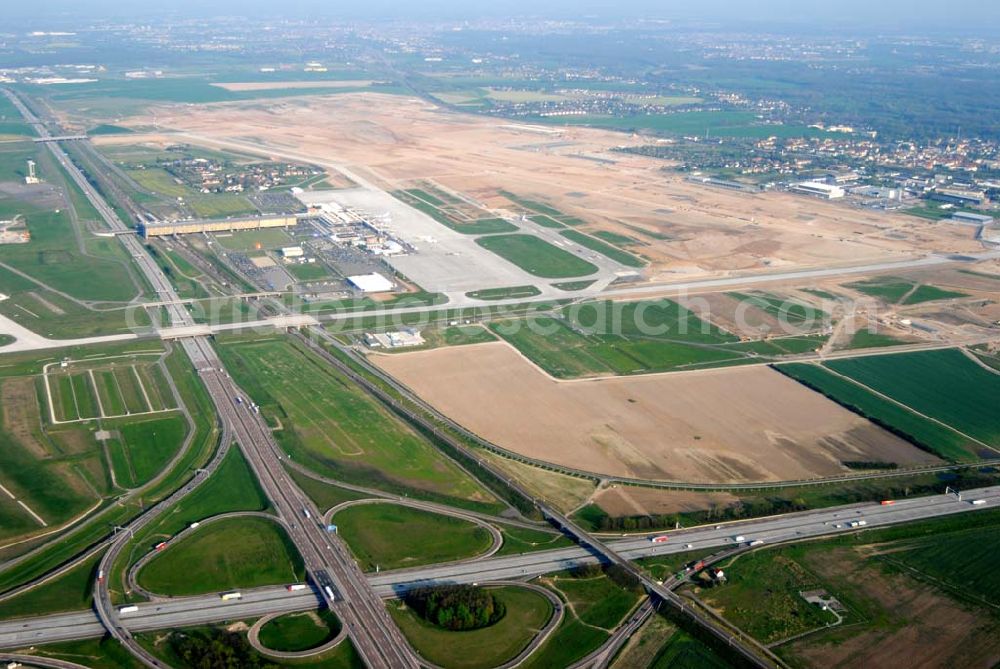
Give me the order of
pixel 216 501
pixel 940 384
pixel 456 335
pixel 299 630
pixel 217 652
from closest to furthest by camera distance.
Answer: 1. pixel 217 652
2. pixel 299 630
3. pixel 216 501
4. pixel 940 384
5. pixel 456 335

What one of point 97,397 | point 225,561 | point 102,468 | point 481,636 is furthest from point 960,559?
point 97,397

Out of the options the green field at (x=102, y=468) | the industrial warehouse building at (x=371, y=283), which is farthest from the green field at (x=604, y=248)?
the green field at (x=102, y=468)

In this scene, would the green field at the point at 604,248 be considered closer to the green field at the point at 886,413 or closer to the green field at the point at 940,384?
the green field at the point at 886,413

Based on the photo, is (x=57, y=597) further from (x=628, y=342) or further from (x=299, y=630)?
(x=628, y=342)

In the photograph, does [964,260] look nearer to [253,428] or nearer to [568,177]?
[568,177]

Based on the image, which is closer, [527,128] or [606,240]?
[606,240]

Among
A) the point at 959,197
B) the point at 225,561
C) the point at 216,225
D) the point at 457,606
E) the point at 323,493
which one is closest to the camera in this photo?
the point at 457,606

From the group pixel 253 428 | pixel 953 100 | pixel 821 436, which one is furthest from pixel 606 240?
pixel 953 100
